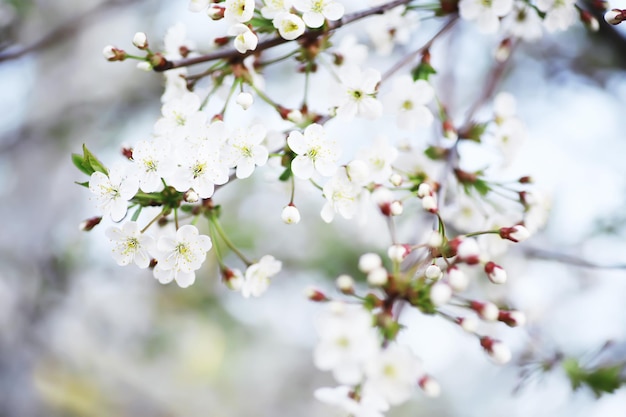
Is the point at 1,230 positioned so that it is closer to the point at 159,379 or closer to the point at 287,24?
the point at 159,379

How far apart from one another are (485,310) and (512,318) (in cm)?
5

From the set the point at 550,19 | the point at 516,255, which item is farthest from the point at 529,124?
the point at 550,19

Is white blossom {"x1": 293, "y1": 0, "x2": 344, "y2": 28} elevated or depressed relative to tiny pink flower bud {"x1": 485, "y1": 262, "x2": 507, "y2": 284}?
elevated

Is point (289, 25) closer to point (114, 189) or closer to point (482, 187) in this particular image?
point (114, 189)

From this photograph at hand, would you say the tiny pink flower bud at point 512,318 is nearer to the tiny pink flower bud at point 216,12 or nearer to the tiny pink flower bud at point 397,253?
the tiny pink flower bud at point 397,253

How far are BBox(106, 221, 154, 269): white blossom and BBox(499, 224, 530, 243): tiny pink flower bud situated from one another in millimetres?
466

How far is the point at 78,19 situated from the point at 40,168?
5.74ft

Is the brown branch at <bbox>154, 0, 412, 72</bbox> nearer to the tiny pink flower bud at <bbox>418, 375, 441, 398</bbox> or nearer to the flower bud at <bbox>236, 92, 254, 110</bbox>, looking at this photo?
the flower bud at <bbox>236, 92, 254, 110</bbox>

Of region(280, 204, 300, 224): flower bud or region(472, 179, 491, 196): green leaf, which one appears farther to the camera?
region(472, 179, 491, 196): green leaf

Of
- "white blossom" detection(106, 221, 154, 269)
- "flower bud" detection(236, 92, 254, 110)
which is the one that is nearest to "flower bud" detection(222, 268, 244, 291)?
"white blossom" detection(106, 221, 154, 269)

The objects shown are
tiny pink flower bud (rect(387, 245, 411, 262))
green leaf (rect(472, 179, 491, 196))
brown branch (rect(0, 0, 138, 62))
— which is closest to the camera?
tiny pink flower bud (rect(387, 245, 411, 262))

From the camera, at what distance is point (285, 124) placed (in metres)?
0.79

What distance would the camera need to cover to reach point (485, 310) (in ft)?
1.99

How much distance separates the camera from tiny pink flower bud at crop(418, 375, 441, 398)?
1.90 ft
